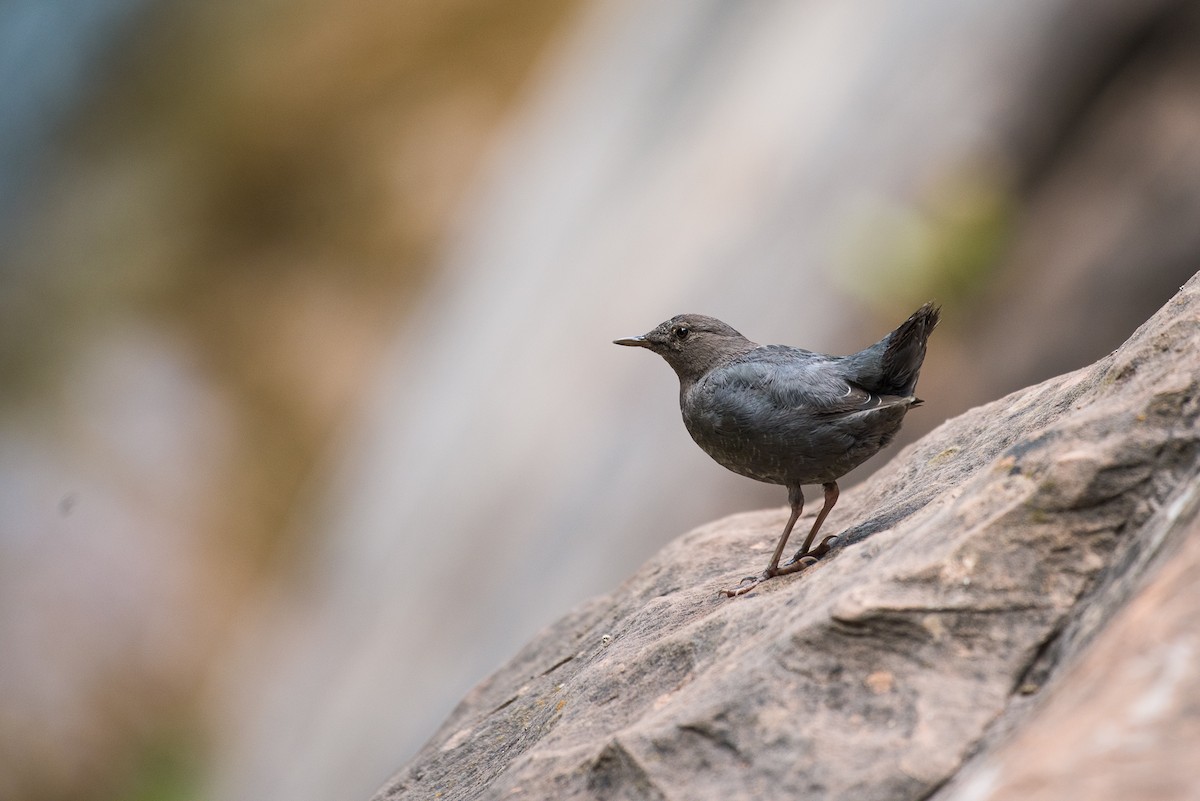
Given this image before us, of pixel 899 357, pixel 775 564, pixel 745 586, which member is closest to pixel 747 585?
pixel 745 586

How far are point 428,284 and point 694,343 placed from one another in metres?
9.73

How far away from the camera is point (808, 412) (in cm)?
418

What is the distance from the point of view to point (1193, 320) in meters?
3.15

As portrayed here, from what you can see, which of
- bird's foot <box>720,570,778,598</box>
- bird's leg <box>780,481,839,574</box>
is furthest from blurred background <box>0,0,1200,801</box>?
bird's foot <box>720,570,778,598</box>

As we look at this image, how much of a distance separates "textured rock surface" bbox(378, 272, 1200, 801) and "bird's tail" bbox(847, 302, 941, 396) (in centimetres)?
69

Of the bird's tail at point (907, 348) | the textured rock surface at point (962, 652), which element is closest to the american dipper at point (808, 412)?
the bird's tail at point (907, 348)

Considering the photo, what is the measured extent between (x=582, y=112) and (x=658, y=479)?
222 inches

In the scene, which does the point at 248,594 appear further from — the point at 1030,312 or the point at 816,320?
the point at 1030,312

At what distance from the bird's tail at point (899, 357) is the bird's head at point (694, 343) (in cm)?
61

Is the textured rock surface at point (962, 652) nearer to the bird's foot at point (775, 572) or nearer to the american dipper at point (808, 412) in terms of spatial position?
the bird's foot at point (775, 572)

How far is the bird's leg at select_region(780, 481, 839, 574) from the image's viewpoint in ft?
13.0

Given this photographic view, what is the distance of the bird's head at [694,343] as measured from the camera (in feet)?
15.7

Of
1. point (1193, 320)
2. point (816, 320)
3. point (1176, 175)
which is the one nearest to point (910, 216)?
point (816, 320)

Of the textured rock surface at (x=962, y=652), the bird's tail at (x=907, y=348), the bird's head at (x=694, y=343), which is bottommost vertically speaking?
the textured rock surface at (x=962, y=652)
